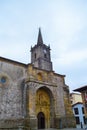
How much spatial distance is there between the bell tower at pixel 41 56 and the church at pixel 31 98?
16770 mm

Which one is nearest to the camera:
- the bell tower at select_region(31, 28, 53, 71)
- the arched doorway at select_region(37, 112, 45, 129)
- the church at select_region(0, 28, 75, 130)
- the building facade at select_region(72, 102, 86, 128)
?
the church at select_region(0, 28, 75, 130)

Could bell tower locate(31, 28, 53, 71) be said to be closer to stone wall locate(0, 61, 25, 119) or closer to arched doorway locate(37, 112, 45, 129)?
arched doorway locate(37, 112, 45, 129)

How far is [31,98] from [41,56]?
25.0 meters

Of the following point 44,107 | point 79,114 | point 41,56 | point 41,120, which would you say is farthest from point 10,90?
point 41,56

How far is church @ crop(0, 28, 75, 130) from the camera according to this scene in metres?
20.0

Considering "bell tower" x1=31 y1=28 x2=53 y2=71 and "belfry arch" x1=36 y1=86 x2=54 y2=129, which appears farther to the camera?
"bell tower" x1=31 y1=28 x2=53 y2=71

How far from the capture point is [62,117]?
2470 cm

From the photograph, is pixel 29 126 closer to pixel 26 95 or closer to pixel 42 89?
pixel 26 95

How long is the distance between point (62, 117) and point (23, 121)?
7340 mm

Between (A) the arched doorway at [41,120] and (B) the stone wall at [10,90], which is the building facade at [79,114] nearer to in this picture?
(A) the arched doorway at [41,120]

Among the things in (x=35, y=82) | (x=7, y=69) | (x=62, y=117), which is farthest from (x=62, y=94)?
(x=7, y=69)

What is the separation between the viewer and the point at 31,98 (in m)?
21.7

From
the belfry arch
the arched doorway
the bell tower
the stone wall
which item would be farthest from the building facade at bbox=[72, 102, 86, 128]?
the stone wall

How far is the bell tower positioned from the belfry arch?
63.1 feet
